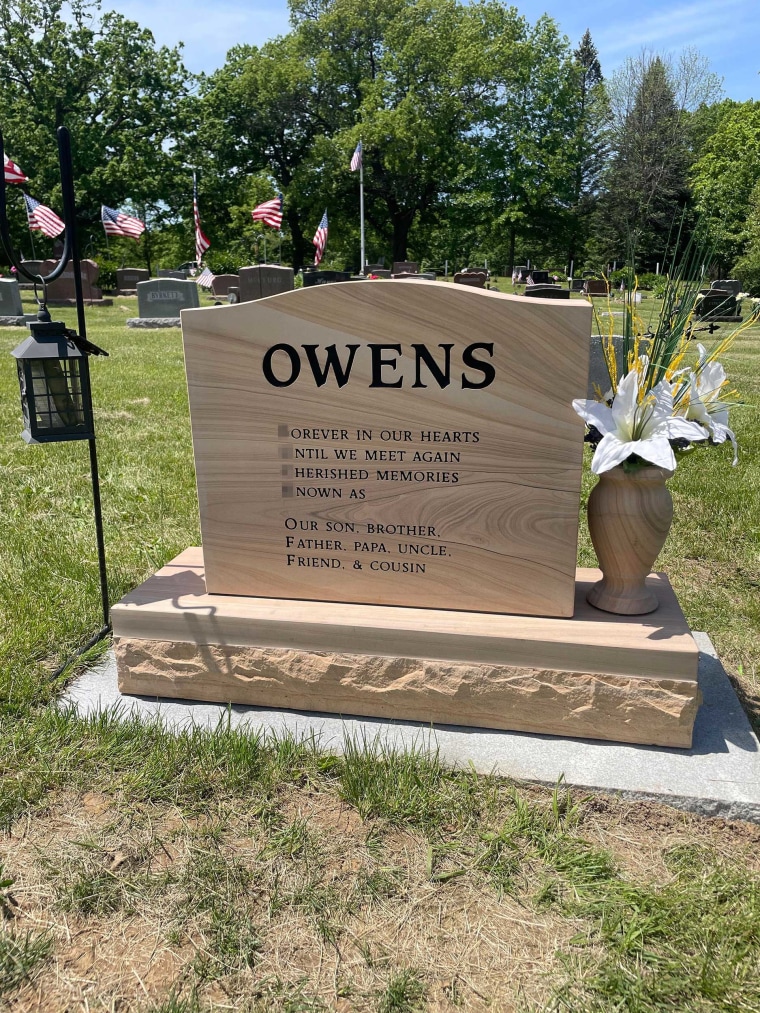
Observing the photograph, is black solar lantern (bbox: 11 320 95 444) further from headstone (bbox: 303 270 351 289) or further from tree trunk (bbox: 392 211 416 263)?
tree trunk (bbox: 392 211 416 263)

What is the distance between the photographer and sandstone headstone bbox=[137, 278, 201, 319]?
1808 cm

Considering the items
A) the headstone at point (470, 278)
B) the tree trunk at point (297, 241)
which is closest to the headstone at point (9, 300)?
the headstone at point (470, 278)

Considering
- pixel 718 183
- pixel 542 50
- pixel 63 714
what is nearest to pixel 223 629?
pixel 63 714

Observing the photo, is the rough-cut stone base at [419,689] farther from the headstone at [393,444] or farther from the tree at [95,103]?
the tree at [95,103]

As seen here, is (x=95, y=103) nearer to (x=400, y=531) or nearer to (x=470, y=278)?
(x=470, y=278)

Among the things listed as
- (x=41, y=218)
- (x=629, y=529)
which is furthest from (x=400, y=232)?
(x=629, y=529)

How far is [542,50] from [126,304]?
24554 mm

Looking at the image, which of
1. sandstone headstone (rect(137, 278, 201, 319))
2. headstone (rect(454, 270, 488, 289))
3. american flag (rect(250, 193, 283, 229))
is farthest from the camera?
headstone (rect(454, 270, 488, 289))

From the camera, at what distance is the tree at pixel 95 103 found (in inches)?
1309

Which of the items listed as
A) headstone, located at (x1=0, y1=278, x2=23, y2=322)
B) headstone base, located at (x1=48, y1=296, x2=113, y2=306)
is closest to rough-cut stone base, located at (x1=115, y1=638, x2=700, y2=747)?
headstone, located at (x1=0, y1=278, x2=23, y2=322)

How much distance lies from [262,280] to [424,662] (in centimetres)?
1664

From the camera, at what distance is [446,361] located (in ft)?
8.45

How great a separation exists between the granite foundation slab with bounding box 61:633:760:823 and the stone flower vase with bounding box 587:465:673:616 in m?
0.40

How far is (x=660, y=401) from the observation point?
2.57 m
